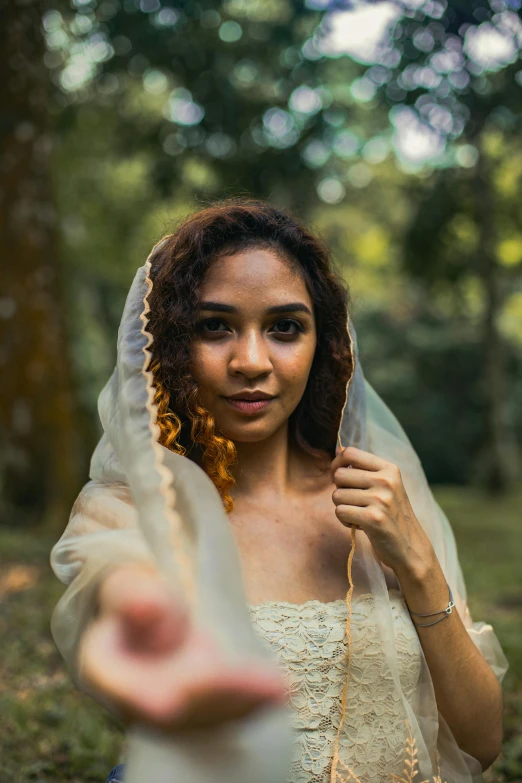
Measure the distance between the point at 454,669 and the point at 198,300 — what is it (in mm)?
1177

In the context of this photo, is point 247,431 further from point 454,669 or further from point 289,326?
point 454,669

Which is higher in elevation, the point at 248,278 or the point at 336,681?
the point at 248,278

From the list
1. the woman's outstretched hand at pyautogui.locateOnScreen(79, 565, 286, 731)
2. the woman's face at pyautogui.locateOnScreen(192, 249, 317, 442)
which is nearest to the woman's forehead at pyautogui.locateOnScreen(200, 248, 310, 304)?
the woman's face at pyautogui.locateOnScreen(192, 249, 317, 442)

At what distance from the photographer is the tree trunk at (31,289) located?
6.56m

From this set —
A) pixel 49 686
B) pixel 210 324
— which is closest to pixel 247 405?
pixel 210 324

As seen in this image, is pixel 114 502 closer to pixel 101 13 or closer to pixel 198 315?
pixel 198 315

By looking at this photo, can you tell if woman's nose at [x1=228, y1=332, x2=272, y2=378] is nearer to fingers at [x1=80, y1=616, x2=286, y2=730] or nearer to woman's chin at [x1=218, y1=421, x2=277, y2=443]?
woman's chin at [x1=218, y1=421, x2=277, y2=443]

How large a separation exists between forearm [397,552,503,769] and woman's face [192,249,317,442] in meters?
0.57

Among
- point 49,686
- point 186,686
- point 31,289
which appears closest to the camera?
point 186,686

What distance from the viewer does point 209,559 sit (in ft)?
4.37

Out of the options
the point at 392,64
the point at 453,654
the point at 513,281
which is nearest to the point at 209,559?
the point at 453,654

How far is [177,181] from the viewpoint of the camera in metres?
8.24

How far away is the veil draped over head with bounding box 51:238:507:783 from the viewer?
1160 millimetres

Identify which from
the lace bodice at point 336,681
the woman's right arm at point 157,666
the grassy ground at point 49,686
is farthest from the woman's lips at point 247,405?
the grassy ground at point 49,686
